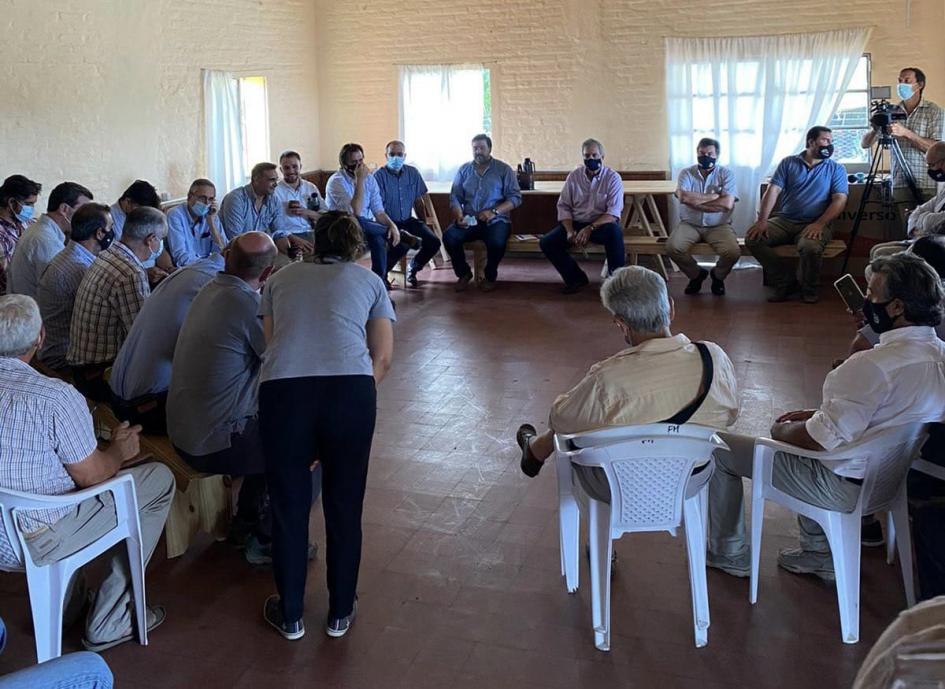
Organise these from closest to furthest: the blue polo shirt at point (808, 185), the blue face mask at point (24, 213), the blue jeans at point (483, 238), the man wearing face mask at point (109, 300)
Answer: the man wearing face mask at point (109, 300), the blue face mask at point (24, 213), the blue polo shirt at point (808, 185), the blue jeans at point (483, 238)

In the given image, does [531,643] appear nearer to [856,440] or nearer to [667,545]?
[667,545]

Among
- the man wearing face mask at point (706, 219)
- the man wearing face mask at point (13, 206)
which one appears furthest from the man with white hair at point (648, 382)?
the man wearing face mask at point (706, 219)

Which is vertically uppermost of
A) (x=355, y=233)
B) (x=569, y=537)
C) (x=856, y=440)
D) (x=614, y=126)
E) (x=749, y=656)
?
(x=614, y=126)

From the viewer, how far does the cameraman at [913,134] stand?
7.19 metres

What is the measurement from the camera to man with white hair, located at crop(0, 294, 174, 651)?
2523mm

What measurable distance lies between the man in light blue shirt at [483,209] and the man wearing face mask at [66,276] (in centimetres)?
411

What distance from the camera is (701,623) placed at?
2.77 meters

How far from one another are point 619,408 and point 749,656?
0.80 m

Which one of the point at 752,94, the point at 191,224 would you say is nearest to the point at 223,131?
the point at 191,224

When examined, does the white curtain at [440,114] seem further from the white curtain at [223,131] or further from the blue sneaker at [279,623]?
the blue sneaker at [279,623]

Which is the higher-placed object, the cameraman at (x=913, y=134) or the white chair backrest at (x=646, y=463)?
the cameraman at (x=913, y=134)

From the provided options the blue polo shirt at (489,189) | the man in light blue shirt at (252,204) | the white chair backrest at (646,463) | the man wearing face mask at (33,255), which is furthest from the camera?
the blue polo shirt at (489,189)

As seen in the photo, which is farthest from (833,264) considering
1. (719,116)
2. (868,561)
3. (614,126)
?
(868,561)

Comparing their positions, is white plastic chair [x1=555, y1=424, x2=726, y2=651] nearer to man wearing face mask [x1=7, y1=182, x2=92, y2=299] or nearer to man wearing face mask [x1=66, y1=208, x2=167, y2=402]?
man wearing face mask [x1=66, y1=208, x2=167, y2=402]
